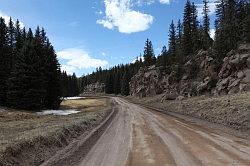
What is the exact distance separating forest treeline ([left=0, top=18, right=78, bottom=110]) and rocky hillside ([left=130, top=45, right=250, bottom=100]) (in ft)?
69.6

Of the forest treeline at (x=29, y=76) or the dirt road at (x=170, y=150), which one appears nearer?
the dirt road at (x=170, y=150)

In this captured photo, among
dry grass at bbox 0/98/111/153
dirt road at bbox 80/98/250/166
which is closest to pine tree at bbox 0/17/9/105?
dry grass at bbox 0/98/111/153

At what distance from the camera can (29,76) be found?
56438 mm

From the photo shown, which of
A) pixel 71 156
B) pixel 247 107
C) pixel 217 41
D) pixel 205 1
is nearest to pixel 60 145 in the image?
pixel 71 156

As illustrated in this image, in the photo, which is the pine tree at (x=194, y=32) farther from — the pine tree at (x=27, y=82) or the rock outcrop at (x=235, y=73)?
the pine tree at (x=27, y=82)

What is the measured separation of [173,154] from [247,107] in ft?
54.5

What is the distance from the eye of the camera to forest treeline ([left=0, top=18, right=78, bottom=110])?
56094 millimetres

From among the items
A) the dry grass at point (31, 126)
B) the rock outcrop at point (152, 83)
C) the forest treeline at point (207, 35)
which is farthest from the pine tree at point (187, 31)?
the dry grass at point (31, 126)

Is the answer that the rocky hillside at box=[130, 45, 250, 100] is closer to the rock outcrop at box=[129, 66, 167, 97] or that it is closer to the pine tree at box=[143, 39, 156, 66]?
the rock outcrop at box=[129, 66, 167, 97]


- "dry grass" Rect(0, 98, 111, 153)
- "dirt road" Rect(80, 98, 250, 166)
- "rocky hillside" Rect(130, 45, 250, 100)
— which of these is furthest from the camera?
"rocky hillside" Rect(130, 45, 250, 100)

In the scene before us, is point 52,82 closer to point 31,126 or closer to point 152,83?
point 152,83

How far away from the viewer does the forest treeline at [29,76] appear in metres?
56.1

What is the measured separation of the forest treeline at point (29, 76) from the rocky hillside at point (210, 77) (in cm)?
2122

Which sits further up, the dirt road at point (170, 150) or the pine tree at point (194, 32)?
the pine tree at point (194, 32)
